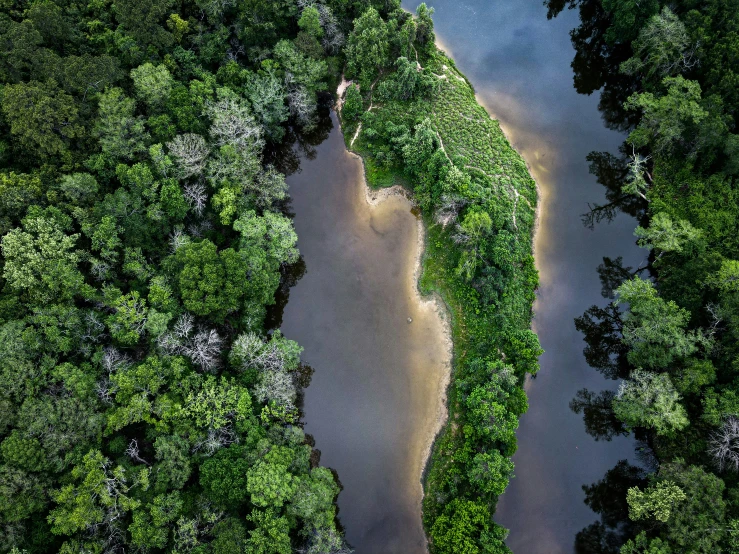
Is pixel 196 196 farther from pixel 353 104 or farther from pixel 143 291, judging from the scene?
pixel 353 104

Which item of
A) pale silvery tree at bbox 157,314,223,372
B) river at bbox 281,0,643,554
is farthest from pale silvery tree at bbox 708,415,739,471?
pale silvery tree at bbox 157,314,223,372

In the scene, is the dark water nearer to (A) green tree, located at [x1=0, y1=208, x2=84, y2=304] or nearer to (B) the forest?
(B) the forest

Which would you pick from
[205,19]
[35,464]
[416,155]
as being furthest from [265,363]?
[205,19]

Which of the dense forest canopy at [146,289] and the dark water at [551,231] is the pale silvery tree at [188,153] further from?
the dark water at [551,231]

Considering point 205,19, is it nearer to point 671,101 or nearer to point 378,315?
point 378,315

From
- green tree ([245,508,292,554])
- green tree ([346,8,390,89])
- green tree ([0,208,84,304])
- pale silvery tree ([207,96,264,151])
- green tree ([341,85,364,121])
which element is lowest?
green tree ([245,508,292,554])

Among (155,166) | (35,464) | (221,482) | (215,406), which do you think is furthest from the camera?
(155,166)
